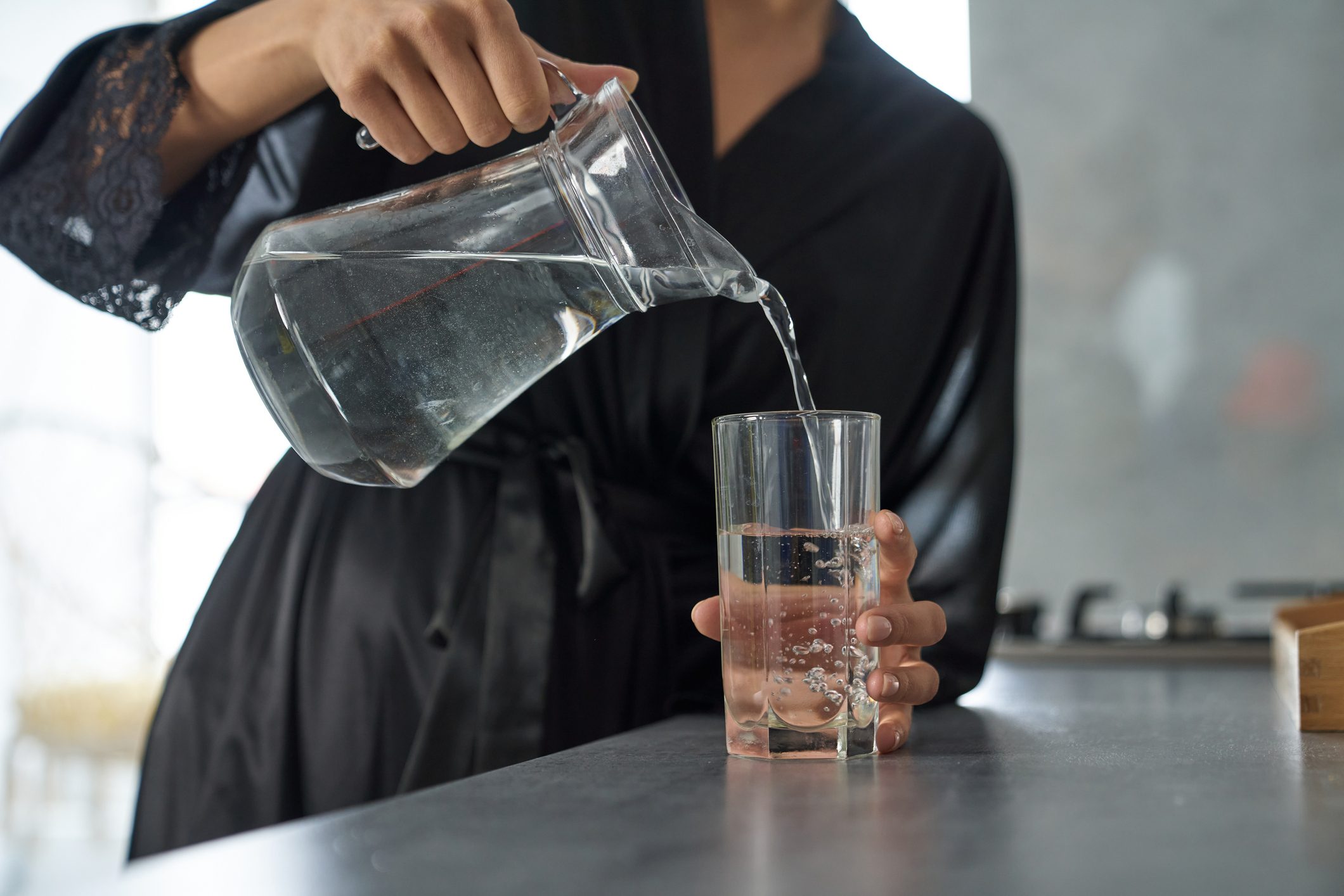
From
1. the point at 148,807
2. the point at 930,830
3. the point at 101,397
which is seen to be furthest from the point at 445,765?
the point at 101,397

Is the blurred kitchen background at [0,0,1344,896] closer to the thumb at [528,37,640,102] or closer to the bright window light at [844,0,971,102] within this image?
the bright window light at [844,0,971,102]

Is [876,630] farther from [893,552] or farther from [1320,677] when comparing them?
[1320,677]

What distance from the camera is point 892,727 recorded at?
60 centimetres

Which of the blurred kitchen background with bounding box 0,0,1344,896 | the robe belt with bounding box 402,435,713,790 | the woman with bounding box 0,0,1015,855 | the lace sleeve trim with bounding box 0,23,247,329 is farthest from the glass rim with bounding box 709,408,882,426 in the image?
the blurred kitchen background with bounding box 0,0,1344,896

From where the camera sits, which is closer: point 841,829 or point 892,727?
point 841,829

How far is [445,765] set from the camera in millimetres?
868

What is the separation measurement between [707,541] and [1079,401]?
2.49 metres

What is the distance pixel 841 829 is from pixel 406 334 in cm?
40

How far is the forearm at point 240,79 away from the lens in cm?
77

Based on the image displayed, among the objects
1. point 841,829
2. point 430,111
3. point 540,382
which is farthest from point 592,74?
point 841,829

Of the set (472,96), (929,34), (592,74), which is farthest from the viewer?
(929,34)

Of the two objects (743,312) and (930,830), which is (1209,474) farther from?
(930,830)

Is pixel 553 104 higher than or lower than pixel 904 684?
higher

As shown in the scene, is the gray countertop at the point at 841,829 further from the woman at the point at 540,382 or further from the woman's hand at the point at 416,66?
the woman's hand at the point at 416,66
